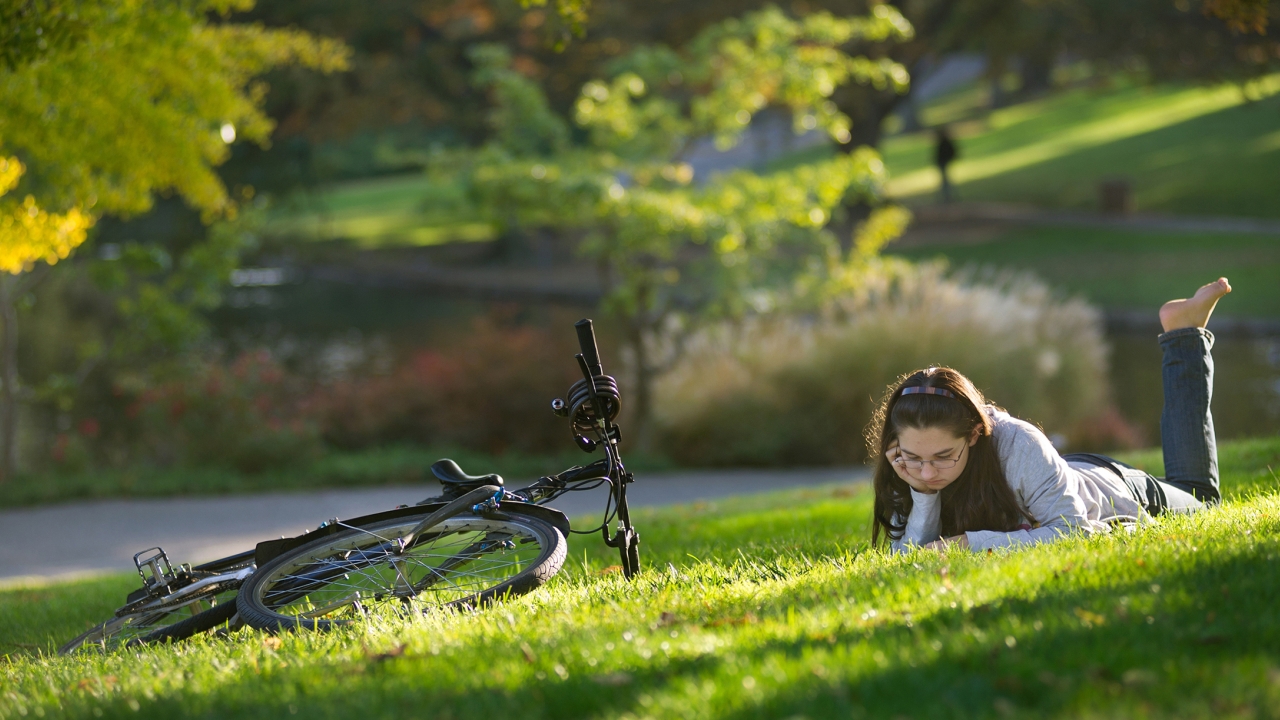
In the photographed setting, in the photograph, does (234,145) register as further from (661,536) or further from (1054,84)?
(1054,84)

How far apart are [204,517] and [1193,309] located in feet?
29.3

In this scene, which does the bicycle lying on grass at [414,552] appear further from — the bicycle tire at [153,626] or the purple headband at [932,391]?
the purple headband at [932,391]

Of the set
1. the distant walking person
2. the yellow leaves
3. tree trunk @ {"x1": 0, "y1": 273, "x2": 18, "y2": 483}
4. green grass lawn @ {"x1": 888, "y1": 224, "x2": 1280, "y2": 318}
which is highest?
the distant walking person

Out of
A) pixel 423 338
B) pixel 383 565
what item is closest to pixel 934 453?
pixel 383 565

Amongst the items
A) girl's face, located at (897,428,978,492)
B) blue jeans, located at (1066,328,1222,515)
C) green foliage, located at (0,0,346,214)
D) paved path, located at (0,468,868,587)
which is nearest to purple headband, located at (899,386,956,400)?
girl's face, located at (897,428,978,492)

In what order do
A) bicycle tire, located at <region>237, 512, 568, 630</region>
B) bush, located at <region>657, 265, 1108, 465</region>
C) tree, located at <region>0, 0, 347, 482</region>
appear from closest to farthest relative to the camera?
bicycle tire, located at <region>237, 512, 568, 630</region>, tree, located at <region>0, 0, 347, 482</region>, bush, located at <region>657, 265, 1108, 465</region>

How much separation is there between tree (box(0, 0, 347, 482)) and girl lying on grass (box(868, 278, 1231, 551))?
4897mm

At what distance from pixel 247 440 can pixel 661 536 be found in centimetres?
726

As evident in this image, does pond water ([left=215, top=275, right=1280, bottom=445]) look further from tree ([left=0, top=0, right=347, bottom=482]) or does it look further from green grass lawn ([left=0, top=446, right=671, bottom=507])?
tree ([left=0, top=0, right=347, bottom=482])

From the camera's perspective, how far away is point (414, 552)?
481cm

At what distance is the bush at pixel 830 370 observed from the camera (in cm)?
1357

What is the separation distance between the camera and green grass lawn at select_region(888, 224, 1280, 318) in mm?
24781

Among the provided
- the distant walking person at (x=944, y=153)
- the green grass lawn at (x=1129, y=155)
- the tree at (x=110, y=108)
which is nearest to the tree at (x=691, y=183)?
the tree at (x=110, y=108)

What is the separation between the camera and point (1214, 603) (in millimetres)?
3480
